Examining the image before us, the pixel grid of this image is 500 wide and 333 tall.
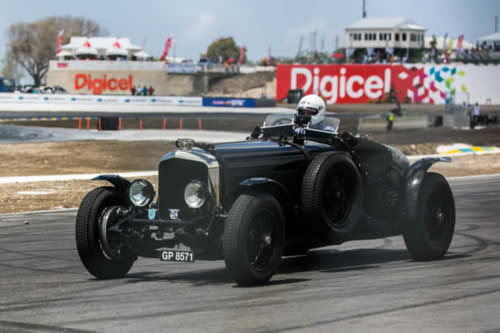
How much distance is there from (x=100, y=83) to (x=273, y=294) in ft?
322

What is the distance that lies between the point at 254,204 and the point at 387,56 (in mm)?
87827

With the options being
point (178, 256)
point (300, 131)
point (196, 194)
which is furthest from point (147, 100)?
point (178, 256)

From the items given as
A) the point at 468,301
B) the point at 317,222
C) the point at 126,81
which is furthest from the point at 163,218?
the point at 126,81

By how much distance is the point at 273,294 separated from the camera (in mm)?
8023

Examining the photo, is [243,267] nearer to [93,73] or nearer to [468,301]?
[468,301]

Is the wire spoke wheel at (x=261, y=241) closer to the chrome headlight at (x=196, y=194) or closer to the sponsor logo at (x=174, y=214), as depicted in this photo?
the chrome headlight at (x=196, y=194)

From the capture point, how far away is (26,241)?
1223cm

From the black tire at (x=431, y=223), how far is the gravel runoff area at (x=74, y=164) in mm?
8525

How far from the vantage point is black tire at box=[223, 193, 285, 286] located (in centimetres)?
815

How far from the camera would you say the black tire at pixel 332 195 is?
9125 mm

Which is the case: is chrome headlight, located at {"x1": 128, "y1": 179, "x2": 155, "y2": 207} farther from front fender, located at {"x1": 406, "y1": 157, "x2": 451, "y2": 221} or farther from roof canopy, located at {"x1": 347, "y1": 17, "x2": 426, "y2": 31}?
roof canopy, located at {"x1": 347, "y1": 17, "x2": 426, "y2": 31}

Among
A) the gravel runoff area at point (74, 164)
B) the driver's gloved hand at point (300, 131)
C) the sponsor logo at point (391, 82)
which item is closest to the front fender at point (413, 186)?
the driver's gloved hand at point (300, 131)

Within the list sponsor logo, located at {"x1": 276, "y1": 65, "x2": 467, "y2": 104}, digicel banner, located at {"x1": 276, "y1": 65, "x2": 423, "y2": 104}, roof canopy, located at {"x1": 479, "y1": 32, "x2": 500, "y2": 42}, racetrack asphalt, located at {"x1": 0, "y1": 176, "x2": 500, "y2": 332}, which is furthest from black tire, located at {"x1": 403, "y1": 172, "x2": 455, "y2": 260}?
roof canopy, located at {"x1": 479, "y1": 32, "x2": 500, "y2": 42}

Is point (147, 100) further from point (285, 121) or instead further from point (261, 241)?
point (261, 241)
